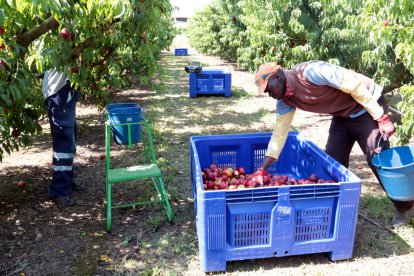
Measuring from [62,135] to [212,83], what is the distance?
24.0 feet

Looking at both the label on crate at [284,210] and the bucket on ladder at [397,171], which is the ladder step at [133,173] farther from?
the bucket on ladder at [397,171]

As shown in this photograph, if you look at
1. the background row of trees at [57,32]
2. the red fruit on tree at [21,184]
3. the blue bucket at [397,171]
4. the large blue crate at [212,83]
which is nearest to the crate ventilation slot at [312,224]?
Answer: the blue bucket at [397,171]

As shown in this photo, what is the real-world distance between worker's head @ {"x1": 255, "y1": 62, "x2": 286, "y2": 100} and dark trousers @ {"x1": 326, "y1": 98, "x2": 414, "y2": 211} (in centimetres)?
76

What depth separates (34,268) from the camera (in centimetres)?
295

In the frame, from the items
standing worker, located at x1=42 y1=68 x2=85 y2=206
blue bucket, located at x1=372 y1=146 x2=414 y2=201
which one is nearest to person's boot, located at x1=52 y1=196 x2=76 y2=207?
standing worker, located at x1=42 y1=68 x2=85 y2=206

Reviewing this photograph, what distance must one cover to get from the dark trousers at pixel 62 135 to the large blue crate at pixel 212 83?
698 centimetres

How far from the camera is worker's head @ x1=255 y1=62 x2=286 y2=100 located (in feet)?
9.54

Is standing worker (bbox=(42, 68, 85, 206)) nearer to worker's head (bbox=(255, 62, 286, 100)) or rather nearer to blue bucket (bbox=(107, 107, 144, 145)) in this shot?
blue bucket (bbox=(107, 107, 144, 145))

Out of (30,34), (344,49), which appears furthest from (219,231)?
(344,49)

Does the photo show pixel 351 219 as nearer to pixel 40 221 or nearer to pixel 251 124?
pixel 40 221

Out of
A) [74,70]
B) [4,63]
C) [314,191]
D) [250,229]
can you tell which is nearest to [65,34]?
[4,63]

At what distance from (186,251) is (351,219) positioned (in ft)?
4.41

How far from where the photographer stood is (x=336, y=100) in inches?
125

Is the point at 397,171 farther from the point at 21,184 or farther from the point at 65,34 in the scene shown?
the point at 21,184
